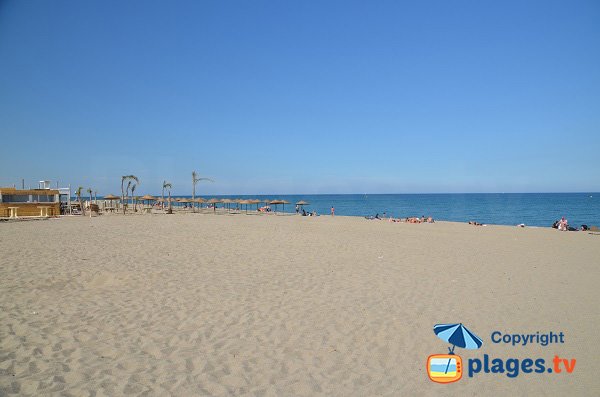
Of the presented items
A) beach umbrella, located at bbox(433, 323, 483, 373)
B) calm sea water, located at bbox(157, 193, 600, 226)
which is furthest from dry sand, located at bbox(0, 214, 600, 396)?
calm sea water, located at bbox(157, 193, 600, 226)

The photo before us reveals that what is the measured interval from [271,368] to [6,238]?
14315mm

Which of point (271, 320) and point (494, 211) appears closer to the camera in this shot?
point (271, 320)

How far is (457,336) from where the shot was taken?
189 inches

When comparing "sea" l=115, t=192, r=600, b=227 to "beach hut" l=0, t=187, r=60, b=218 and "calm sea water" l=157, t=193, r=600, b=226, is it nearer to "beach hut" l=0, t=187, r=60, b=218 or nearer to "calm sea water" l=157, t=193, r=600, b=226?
"calm sea water" l=157, t=193, r=600, b=226

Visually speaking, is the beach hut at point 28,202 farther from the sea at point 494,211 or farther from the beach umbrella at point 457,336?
the beach umbrella at point 457,336

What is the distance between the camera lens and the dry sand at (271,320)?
366 cm

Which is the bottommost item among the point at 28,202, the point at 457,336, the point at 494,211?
Answer: the point at 494,211

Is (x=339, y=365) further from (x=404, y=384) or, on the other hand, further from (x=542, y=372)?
(x=542, y=372)

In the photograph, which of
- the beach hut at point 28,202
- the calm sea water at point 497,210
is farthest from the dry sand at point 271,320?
the calm sea water at point 497,210

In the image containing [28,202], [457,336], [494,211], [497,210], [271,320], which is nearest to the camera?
[457,336]

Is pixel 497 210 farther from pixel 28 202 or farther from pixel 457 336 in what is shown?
pixel 28 202

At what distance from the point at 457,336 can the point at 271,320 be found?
2709mm

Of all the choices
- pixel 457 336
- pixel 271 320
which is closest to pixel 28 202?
pixel 271 320

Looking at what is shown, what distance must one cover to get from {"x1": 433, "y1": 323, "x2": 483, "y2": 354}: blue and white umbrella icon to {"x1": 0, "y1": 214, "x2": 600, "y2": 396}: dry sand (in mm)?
118
